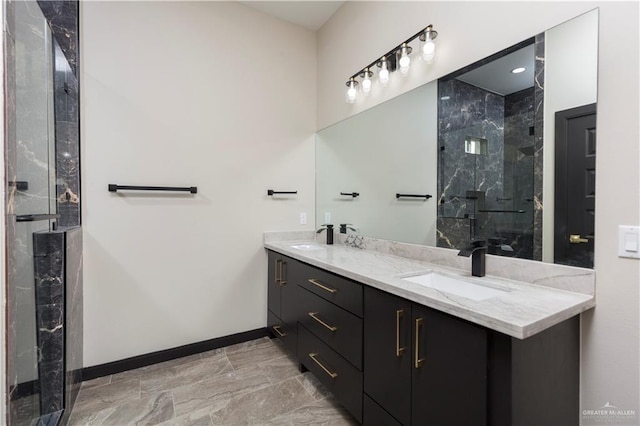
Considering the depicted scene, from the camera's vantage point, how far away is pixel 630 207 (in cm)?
103

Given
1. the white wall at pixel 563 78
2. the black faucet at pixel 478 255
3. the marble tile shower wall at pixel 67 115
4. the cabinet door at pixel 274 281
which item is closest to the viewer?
the white wall at pixel 563 78

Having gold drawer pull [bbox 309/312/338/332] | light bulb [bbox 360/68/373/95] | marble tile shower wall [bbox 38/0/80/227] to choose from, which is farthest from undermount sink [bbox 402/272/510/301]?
marble tile shower wall [bbox 38/0/80/227]

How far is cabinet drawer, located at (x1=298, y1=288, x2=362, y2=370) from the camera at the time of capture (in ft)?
4.94

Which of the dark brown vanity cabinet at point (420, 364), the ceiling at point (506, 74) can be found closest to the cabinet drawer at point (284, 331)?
the dark brown vanity cabinet at point (420, 364)

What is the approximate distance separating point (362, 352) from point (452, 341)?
55 cm

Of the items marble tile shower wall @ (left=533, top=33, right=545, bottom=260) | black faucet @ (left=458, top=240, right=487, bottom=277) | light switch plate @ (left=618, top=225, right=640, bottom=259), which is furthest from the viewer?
black faucet @ (left=458, top=240, right=487, bottom=277)

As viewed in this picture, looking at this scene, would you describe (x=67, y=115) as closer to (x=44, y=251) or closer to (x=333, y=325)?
(x=44, y=251)

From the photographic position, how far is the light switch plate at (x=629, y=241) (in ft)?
3.32

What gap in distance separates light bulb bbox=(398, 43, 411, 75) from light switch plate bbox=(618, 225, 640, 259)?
4.54 feet

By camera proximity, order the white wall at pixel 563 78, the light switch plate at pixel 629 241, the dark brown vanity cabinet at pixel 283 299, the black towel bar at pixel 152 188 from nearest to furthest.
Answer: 1. the light switch plate at pixel 629 241
2. the white wall at pixel 563 78
3. the black towel bar at pixel 152 188
4. the dark brown vanity cabinet at pixel 283 299

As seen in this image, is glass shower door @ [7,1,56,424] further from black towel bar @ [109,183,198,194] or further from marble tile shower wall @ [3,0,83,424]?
black towel bar @ [109,183,198,194]

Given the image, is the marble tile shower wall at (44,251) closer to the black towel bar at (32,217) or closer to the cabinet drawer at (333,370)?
the black towel bar at (32,217)

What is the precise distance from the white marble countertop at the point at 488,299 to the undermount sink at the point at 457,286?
0.02 meters

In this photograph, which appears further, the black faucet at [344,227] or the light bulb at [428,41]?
the black faucet at [344,227]
